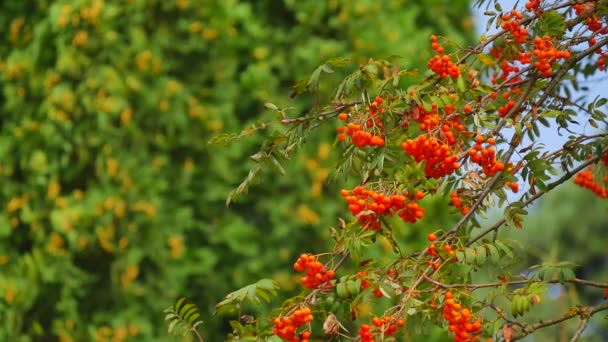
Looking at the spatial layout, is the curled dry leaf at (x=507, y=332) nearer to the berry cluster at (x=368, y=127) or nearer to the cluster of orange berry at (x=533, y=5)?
the berry cluster at (x=368, y=127)

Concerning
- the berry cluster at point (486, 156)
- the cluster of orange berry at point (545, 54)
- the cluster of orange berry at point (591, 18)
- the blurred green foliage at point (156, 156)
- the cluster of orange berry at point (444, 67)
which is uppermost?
the cluster of orange berry at point (591, 18)

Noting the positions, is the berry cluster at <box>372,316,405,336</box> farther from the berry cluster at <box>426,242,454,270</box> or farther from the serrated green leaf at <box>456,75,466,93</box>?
the serrated green leaf at <box>456,75,466,93</box>

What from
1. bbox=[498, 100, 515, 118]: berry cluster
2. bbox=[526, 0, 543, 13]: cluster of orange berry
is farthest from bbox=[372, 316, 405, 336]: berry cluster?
bbox=[526, 0, 543, 13]: cluster of orange berry

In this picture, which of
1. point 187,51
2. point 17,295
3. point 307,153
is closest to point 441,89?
point 307,153

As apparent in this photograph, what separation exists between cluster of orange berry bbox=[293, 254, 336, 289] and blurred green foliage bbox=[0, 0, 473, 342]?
2306 mm

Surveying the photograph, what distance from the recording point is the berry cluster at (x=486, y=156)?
182cm

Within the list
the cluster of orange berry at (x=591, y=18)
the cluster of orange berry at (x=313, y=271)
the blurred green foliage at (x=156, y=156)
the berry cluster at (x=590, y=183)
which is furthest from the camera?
the blurred green foliage at (x=156, y=156)

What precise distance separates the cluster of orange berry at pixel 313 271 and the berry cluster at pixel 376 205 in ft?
0.44

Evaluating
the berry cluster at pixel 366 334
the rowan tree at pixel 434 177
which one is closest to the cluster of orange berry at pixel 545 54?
the rowan tree at pixel 434 177

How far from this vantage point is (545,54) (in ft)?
6.40

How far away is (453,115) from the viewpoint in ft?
6.19

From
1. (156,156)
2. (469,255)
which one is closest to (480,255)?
(469,255)

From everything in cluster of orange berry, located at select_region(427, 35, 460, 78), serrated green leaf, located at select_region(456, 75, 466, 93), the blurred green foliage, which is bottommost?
the blurred green foliage

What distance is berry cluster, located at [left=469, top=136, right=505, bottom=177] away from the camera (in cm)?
182
